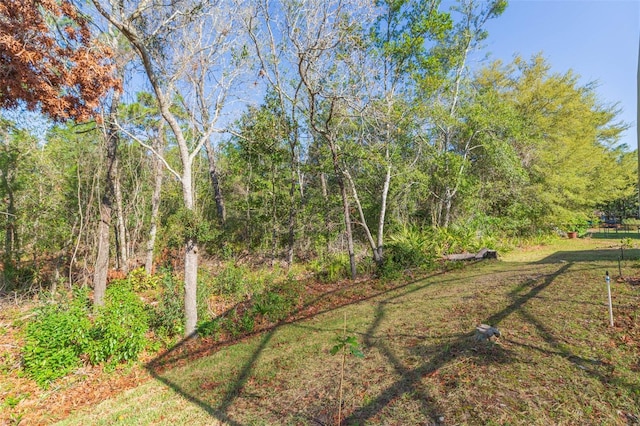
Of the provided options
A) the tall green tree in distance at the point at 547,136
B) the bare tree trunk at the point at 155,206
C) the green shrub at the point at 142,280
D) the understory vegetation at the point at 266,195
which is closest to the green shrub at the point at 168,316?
the understory vegetation at the point at 266,195

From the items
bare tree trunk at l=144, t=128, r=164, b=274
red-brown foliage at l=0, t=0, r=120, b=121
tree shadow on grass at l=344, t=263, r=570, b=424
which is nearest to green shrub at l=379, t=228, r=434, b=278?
tree shadow on grass at l=344, t=263, r=570, b=424

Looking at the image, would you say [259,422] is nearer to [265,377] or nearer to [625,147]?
[265,377]

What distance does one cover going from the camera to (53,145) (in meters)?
7.00

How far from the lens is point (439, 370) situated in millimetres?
2734

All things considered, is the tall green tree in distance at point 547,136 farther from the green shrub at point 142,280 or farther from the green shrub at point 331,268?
the green shrub at point 142,280

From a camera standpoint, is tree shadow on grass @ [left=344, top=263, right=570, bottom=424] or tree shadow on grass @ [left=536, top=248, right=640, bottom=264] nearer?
tree shadow on grass @ [left=344, top=263, right=570, bottom=424]

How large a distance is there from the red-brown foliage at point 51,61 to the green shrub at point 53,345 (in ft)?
9.98

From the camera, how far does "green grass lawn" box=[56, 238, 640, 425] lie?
7.20ft

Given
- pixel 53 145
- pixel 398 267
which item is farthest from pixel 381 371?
A: pixel 53 145

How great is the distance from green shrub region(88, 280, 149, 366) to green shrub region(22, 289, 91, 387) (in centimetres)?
16

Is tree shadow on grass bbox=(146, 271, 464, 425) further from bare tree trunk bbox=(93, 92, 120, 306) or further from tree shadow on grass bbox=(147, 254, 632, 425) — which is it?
bare tree trunk bbox=(93, 92, 120, 306)

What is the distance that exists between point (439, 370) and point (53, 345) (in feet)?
17.7

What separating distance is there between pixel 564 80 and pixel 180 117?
16111mm

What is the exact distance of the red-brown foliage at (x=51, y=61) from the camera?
11.1 ft
